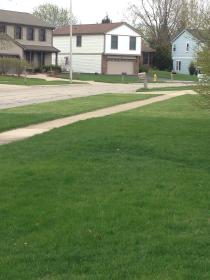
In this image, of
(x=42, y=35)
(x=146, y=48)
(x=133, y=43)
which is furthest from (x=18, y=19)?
(x=146, y=48)

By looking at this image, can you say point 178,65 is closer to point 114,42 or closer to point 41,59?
point 114,42

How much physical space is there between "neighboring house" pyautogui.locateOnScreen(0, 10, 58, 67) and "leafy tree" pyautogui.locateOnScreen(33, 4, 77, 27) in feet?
141

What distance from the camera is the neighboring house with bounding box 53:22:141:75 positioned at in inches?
3177

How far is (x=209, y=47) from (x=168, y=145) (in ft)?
8.17

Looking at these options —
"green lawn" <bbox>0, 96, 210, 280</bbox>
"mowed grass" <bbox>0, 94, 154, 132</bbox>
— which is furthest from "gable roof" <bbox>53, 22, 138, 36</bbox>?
"green lawn" <bbox>0, 96, 210, 280</bbox>

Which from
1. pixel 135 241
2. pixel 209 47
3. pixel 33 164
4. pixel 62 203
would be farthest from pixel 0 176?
pixel 209 47

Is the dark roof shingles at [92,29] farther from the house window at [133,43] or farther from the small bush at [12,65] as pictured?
the small bush at [12,65]

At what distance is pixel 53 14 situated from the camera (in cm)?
11806

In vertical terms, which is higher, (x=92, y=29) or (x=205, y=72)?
(x=92, y=29)

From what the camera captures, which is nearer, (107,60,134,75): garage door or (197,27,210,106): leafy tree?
(197,27,210,106): leafy tree

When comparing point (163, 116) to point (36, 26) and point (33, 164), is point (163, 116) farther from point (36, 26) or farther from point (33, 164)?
point (36, 26)

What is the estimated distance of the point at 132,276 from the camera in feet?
17.0

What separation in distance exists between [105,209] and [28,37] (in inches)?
2640

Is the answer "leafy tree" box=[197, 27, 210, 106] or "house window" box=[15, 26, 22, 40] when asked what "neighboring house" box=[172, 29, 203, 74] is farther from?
"leafy tree" box=[197, 27, 210, 106]
